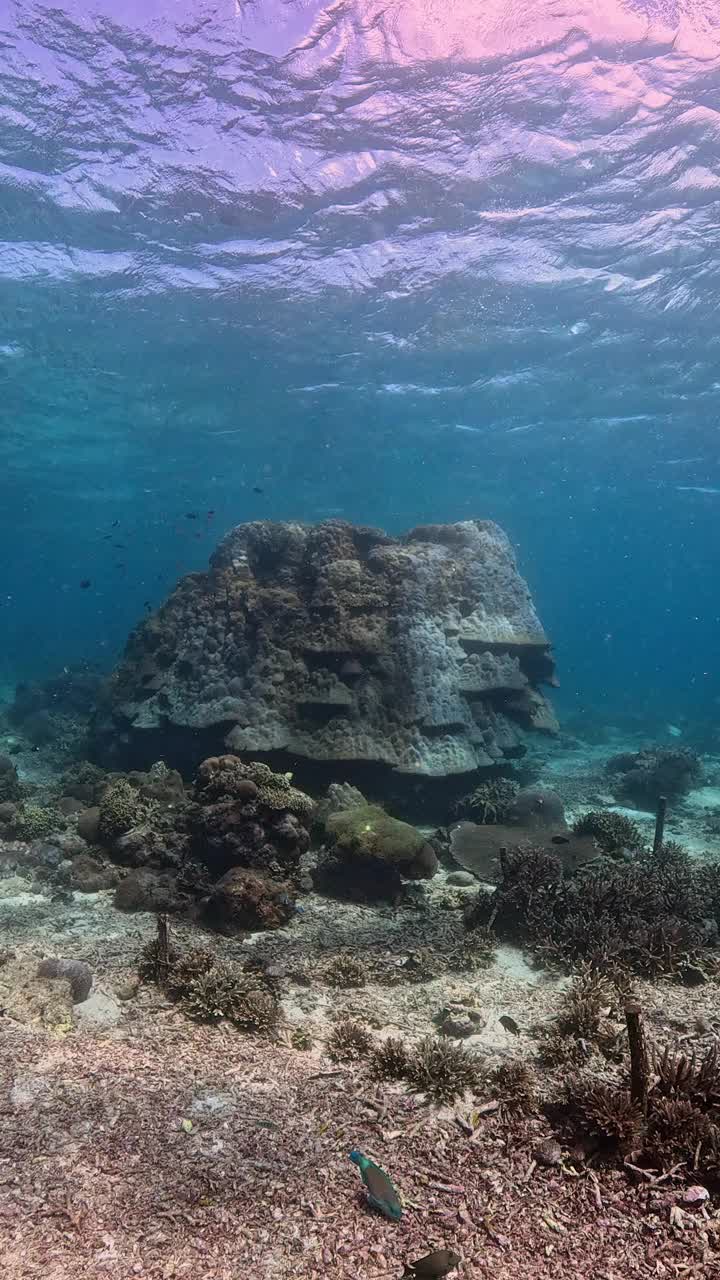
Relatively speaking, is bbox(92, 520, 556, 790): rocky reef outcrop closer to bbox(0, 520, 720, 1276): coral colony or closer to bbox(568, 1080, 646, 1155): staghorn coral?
bbox(0, 520, 720, 1276): coral colony

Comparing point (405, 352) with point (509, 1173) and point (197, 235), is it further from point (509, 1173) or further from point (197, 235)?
point (509, 1173)

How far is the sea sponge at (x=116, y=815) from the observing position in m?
10.7

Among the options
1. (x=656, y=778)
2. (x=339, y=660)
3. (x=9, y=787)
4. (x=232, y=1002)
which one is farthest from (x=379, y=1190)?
(x=656, y=778)

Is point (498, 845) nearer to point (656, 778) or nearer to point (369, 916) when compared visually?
point (369, 916)

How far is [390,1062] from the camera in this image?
5.36 m

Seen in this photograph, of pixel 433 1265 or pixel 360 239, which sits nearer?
pixel 433 1265

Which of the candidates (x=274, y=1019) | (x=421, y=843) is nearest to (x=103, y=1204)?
(x=274, y=1019)

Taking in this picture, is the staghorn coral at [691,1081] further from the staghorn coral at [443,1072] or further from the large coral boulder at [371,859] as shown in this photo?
the large coral boulder at [371,859]

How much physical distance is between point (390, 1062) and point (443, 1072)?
0.47m

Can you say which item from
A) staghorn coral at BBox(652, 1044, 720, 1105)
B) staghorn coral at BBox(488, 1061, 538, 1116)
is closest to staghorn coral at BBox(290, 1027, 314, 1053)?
staghorn coral at BBox(488, 1061, 538, 1116)

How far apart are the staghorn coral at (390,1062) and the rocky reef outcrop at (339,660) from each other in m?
6.92

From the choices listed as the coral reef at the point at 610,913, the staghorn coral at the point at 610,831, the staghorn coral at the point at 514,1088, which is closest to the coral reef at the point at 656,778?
the staghorn coral at the point at 610,831

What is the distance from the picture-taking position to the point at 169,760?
14.4 metres

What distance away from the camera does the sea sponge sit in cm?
1069
